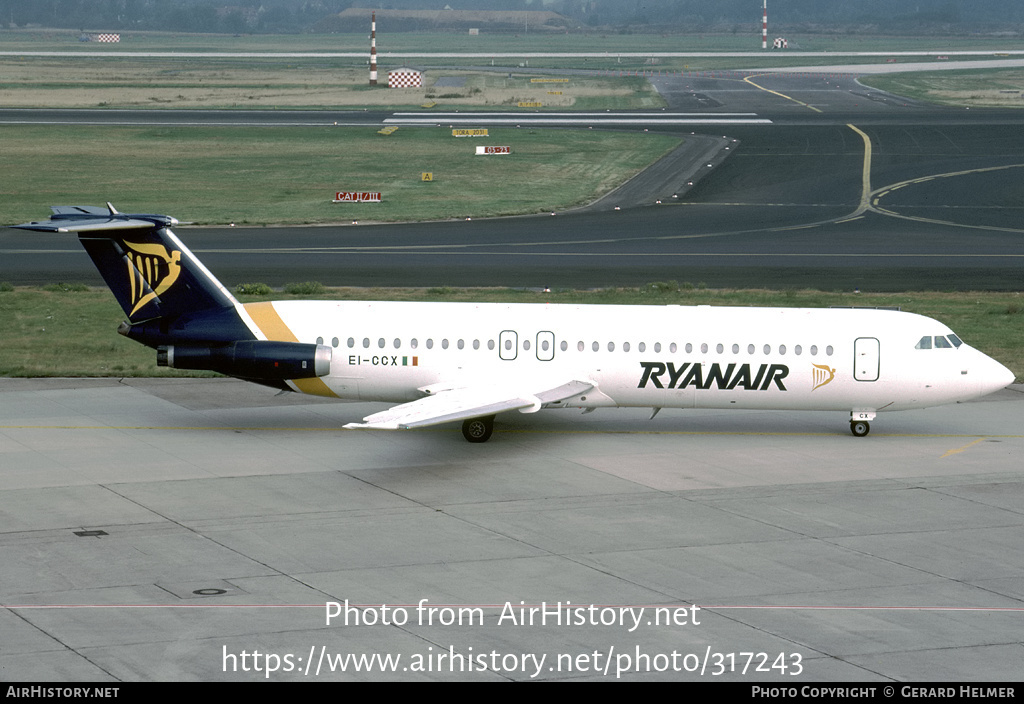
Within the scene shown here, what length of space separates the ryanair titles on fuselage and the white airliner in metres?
0.02

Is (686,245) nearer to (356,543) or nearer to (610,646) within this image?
(356,543)

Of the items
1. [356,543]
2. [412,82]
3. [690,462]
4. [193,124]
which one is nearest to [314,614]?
[356,543]

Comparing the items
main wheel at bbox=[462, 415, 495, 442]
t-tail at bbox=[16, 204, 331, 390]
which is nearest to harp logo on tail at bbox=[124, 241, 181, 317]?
t-tail at bbox=[16, 204, 331, 390]

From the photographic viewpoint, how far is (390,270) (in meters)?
55.6

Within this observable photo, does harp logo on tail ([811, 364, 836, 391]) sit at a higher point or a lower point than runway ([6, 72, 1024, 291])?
lower

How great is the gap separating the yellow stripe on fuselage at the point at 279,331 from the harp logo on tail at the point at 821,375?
12.0m

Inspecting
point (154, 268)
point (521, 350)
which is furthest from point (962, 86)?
point (154, 268)

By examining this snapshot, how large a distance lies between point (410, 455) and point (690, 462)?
21.7 feet

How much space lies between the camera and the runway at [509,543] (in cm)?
1920

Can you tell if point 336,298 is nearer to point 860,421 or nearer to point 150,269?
point 150,269

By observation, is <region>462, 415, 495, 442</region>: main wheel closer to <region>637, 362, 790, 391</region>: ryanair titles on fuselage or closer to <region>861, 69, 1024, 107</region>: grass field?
<region>637, 362, 790, 391</region>: ryanair titles on fuselage

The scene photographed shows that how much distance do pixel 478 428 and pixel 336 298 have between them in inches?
694

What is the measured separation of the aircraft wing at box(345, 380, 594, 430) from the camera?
2812cm

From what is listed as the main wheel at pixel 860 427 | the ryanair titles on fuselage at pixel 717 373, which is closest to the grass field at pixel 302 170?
the ryanair titles on fuselage at pixel 717 373
